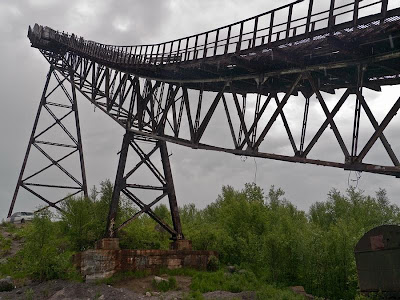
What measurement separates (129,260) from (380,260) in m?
9.08

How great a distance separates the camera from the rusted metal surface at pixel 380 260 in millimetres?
10781

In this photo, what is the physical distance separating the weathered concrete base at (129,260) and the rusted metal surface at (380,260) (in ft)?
24.2

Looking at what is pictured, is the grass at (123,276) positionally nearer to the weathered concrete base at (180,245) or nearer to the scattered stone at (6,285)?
the weathered concrete base at (180,245)

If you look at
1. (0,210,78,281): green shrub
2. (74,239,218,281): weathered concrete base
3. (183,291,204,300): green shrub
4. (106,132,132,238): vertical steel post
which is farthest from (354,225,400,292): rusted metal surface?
(0,210,78,281): green shrub

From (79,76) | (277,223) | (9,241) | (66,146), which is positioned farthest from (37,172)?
(277,223)

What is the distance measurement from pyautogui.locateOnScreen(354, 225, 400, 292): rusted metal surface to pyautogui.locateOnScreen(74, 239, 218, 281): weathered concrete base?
7384mm

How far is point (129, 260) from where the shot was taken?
51.5 feet

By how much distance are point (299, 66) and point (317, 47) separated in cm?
106

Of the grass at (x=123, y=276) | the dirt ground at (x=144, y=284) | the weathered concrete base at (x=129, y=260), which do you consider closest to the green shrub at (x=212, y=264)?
the weathered concrete base at (x=129, y=260)

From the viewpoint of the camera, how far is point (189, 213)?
1802 inches

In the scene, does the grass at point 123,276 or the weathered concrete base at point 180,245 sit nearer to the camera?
the grass at point 123,276

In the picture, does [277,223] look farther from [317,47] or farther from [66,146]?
[317,47]

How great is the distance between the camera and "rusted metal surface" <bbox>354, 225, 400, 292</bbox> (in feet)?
35.4

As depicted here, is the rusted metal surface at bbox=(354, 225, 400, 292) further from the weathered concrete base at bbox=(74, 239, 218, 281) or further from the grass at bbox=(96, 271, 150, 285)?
the grass at bbox=(96, 271, 150, 285)
